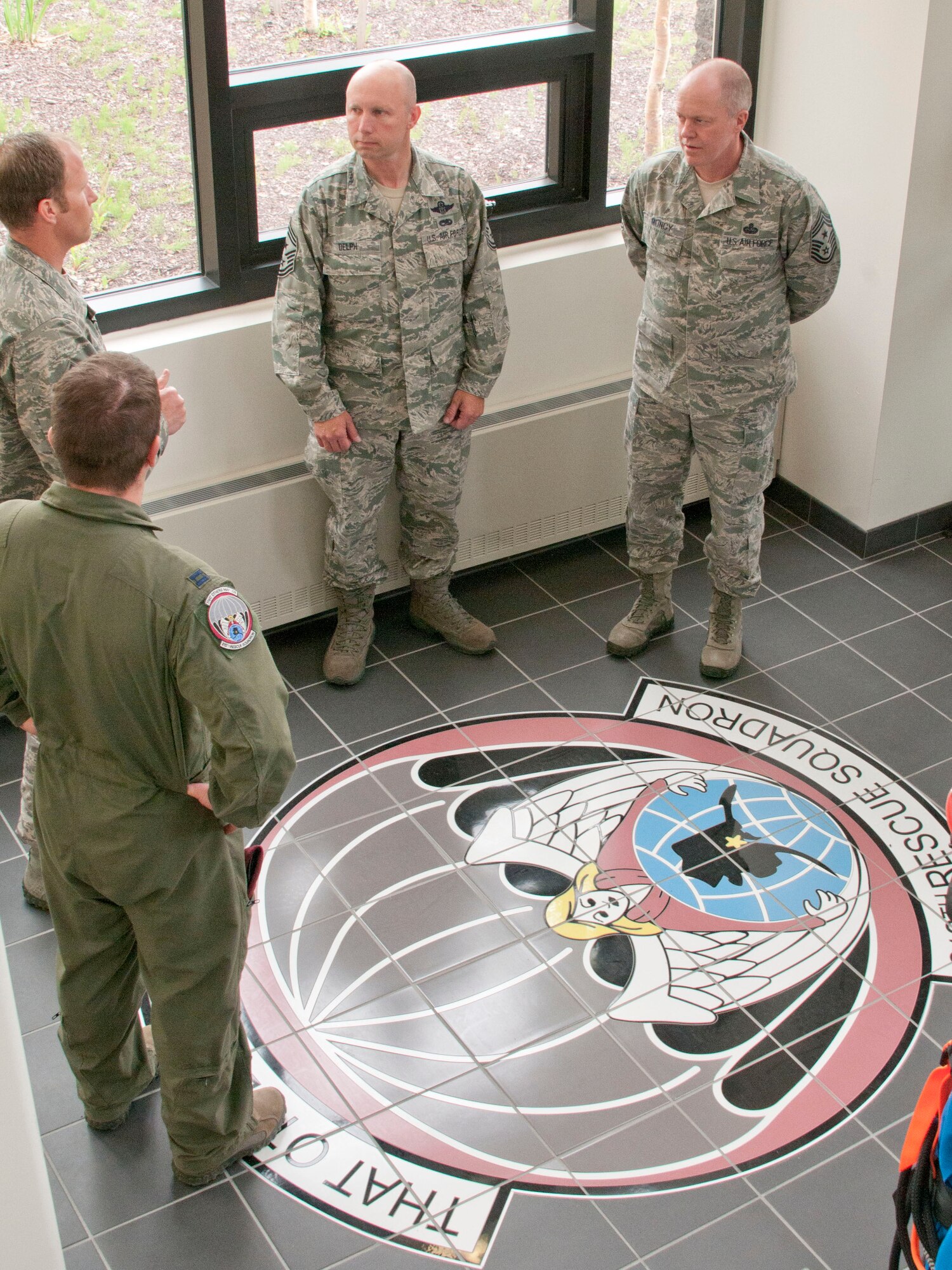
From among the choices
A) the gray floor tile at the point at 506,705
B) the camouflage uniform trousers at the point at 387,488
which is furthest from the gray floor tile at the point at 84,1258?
the camouflage uniform trousers at the point at 387,488

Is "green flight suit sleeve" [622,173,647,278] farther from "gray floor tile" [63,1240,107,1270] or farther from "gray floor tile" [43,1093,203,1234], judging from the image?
"gray floor tile" [63,1240,107,1270]

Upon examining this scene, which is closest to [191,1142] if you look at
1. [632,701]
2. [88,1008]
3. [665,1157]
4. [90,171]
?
[88,1008]

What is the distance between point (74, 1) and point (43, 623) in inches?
89.5

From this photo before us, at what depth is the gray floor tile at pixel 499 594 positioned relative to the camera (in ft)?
15.1

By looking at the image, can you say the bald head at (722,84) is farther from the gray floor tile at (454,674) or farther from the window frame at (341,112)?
the gray floor tile at (454,674)

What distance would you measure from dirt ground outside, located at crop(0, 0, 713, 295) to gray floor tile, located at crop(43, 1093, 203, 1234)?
7.83 ft

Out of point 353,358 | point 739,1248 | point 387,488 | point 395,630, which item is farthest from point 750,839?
point 353,358

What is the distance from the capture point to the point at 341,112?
13.5 ft

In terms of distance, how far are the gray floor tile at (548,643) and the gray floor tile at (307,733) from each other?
0.68 metres

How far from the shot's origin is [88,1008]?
Answer: 2.63m

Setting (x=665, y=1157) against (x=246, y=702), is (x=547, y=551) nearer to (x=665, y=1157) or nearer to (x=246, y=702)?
(x=665, y=1157)

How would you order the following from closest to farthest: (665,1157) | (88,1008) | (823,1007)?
(88,1008)
(665,1157)
(823,1007)

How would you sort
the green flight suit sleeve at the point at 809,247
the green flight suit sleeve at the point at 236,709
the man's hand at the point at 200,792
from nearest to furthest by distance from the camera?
the green flight suit sleeve at the point at 236,709, the man's hand at the point at 200,792, the green flight suit sleeve at the point at 809,247

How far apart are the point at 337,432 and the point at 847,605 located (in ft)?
6.16
